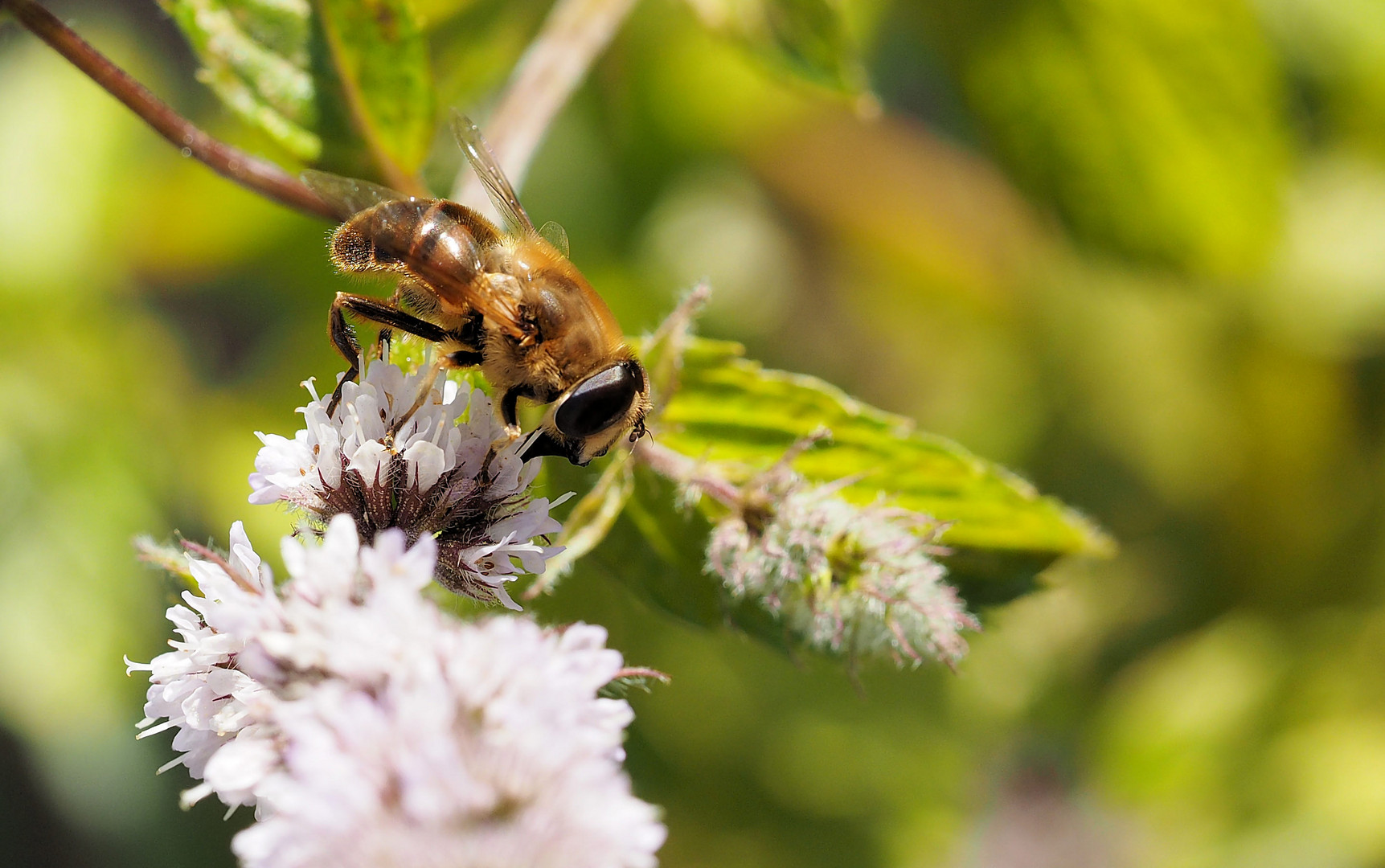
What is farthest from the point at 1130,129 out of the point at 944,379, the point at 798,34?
the point at 944,379

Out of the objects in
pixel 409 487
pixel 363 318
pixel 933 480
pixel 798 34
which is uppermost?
pixel 798 34

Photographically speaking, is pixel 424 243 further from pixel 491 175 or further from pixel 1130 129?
pixel 1130 129

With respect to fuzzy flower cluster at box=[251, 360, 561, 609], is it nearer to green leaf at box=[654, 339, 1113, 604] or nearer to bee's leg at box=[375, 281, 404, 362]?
bee's leg at box=[375, 281, 404, 362]

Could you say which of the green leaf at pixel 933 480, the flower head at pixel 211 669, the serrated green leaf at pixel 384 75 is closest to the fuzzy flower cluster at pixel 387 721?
the flower head at pixel 211 669

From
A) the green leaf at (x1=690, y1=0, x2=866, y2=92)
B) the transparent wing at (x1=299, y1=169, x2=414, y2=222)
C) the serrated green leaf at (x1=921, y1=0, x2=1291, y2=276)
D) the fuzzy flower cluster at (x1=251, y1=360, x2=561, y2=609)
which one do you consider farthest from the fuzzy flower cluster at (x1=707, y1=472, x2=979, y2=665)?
the serrated green leaf at (x1=921, y1=0, x2=1291, y2=276)

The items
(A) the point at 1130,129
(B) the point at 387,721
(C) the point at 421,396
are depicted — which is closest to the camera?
(B) the point at 387,721

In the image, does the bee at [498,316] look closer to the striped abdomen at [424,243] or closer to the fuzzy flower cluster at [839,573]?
the striped abdomen at [424,243]
